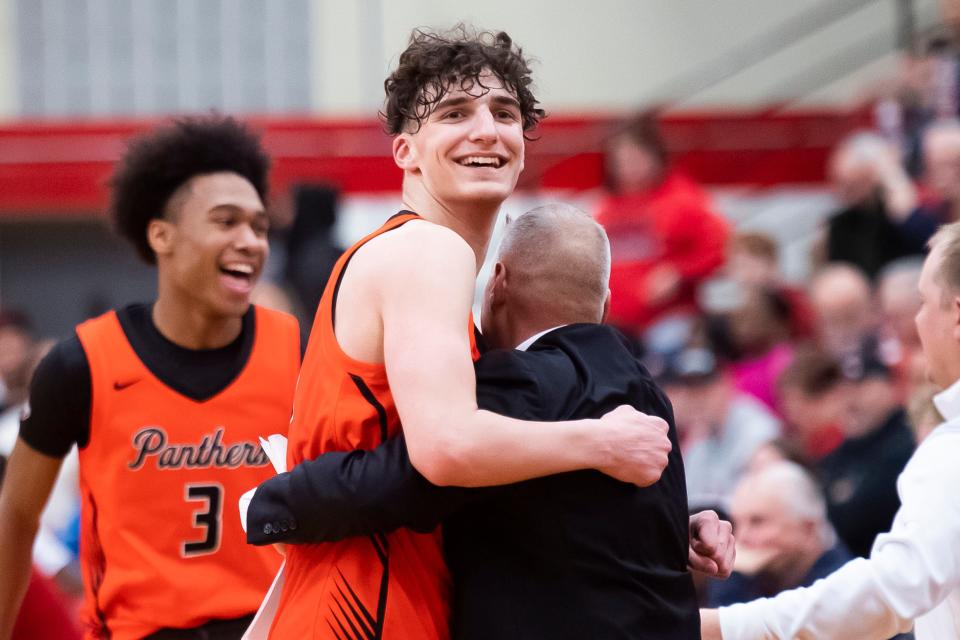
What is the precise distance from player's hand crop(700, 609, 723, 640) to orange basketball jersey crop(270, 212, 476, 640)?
0.57 metres

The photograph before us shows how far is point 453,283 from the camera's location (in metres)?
2.52

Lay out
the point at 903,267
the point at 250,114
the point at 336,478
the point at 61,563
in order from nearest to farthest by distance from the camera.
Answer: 1. the point at 336,478
2. the point at 61,563
3. the point at 903,267
4. the point at 250,114

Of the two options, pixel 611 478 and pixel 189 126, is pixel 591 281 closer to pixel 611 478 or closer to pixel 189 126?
pixel 611 478

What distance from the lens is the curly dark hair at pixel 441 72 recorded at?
9.18 feet

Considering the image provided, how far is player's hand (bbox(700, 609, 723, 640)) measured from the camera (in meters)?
2.85

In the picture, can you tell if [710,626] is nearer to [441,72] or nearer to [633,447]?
[633,447]

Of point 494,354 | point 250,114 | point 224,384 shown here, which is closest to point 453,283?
point 494,354

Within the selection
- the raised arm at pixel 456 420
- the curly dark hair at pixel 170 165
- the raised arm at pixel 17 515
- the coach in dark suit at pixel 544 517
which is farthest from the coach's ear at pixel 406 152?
the raised arm at pixel 17 515

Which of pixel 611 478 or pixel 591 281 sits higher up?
pixel 591 281

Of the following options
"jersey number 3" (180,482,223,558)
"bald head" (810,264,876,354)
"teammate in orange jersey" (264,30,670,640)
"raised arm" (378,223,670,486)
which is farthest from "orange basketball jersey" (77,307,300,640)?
"bald head" (810,264,876,354)

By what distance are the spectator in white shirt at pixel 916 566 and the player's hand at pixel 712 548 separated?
0.50ft

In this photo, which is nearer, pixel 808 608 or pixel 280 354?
pixel 808 608

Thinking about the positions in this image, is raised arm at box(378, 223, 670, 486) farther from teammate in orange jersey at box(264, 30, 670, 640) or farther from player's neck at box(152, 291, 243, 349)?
player's neck at box(152, 291, 243, 349)

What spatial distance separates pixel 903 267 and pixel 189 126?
4276 millimetres
